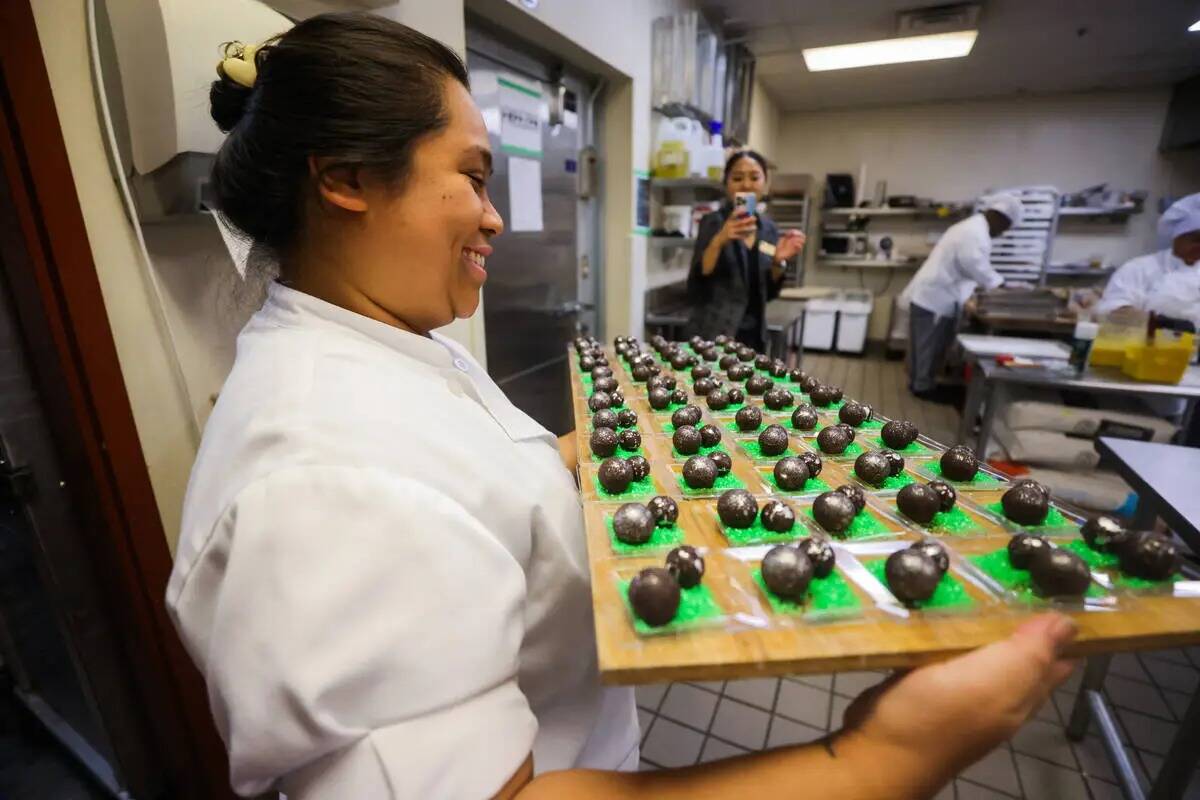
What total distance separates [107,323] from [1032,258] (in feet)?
27.2

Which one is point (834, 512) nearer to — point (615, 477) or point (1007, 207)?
point (615, 477)

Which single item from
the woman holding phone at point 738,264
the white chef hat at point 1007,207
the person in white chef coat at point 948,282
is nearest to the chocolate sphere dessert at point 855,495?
the woman holding phone at point 738,264

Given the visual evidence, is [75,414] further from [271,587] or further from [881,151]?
[881,151]

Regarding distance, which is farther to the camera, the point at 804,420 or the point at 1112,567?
the point at 804,420

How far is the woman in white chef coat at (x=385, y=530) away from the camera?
0.48m

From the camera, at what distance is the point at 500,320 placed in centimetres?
247

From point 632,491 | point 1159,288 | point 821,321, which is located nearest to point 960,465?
point 632,491

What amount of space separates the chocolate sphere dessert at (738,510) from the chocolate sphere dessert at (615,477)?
0.17 metres

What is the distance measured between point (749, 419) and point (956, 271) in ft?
16.0

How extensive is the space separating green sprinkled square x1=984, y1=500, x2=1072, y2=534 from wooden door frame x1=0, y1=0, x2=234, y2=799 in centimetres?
156

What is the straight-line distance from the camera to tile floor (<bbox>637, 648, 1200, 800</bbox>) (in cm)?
159

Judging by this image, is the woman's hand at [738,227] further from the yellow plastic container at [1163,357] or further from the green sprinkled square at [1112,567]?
the green sprinkled square at [1112,567]

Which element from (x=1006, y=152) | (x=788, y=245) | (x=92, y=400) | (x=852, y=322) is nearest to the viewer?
(x=92, y=400)

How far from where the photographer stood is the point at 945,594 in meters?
0.64
